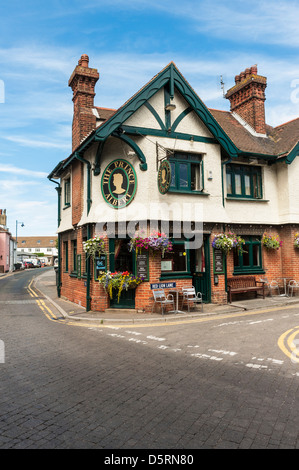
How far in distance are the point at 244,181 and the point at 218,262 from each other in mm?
4401

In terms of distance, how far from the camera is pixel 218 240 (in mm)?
13266

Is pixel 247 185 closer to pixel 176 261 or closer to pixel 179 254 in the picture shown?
pixel 179 254

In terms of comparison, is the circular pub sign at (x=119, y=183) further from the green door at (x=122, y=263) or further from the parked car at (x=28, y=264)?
the parked car at (x=28, y=264)

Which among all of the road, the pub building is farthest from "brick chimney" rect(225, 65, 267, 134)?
the road

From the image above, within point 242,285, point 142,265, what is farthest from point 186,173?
point 242,285

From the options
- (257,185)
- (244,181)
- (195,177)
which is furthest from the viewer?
(257,185)

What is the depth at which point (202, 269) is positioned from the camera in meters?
13.6

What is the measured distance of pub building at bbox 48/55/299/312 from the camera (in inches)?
476

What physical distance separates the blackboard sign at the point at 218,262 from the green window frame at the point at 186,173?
260cm

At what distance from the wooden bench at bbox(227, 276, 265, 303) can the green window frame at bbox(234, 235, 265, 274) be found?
0.37 m

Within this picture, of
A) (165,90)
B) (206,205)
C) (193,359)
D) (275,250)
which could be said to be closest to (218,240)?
(206,205)

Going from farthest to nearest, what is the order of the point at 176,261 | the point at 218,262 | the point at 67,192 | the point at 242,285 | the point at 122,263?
the point at 67,192 < the point at 242,285 < the point at 218,262 < the point at 176,261 < the point at 122,263

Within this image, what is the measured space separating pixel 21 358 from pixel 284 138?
51.4 ft
